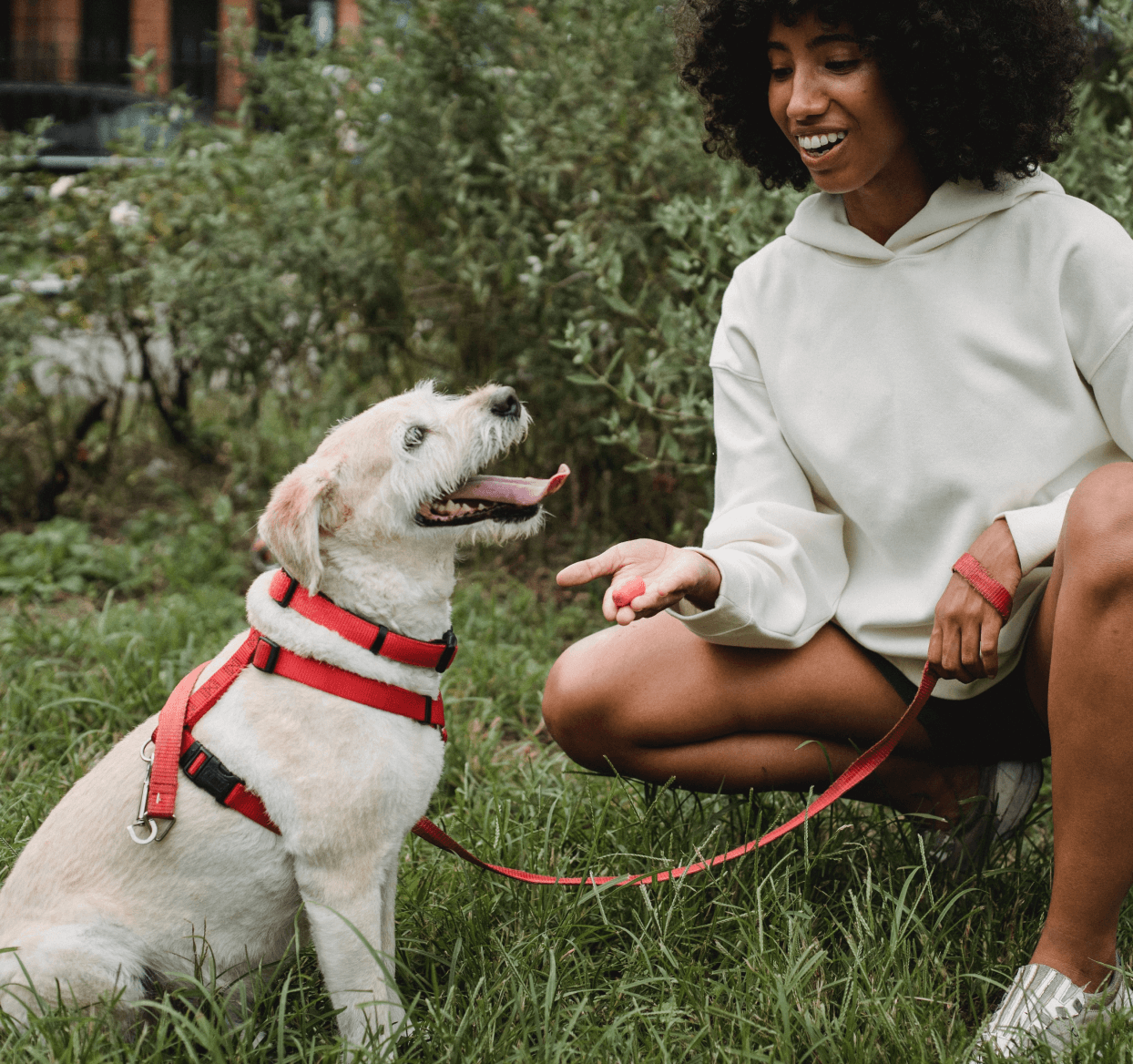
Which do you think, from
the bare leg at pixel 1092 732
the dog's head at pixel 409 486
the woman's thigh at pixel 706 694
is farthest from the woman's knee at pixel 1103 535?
the dog's head at pixel 409 486

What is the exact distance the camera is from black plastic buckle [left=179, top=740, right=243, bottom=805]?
1911mm

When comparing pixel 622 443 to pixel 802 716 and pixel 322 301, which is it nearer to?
pixel 322 301

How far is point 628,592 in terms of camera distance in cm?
190

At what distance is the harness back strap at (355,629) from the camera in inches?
78.5

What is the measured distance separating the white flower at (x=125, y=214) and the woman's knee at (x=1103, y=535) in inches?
170

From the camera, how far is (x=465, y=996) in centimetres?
202

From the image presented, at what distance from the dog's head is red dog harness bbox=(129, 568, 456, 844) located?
0.29 feet

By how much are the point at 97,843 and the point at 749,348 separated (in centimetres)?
170

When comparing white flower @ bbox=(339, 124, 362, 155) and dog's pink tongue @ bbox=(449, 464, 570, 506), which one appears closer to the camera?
dog's pink tongue @ bbox=(449, 464, 570, 506)

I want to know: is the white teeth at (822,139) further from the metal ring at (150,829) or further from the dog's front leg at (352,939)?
the metal ring at (150,829)

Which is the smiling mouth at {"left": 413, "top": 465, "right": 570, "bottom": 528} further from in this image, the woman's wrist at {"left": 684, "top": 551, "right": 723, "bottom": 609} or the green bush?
the green bush

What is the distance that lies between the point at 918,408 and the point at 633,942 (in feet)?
4.08

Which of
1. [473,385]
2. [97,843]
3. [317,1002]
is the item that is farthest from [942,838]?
[473,385]

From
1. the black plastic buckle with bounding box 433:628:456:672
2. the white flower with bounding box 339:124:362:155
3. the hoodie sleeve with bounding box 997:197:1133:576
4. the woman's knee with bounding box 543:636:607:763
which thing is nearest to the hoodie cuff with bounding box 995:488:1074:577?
the hoodie sleeve with bounding box 997:197:1133:576
